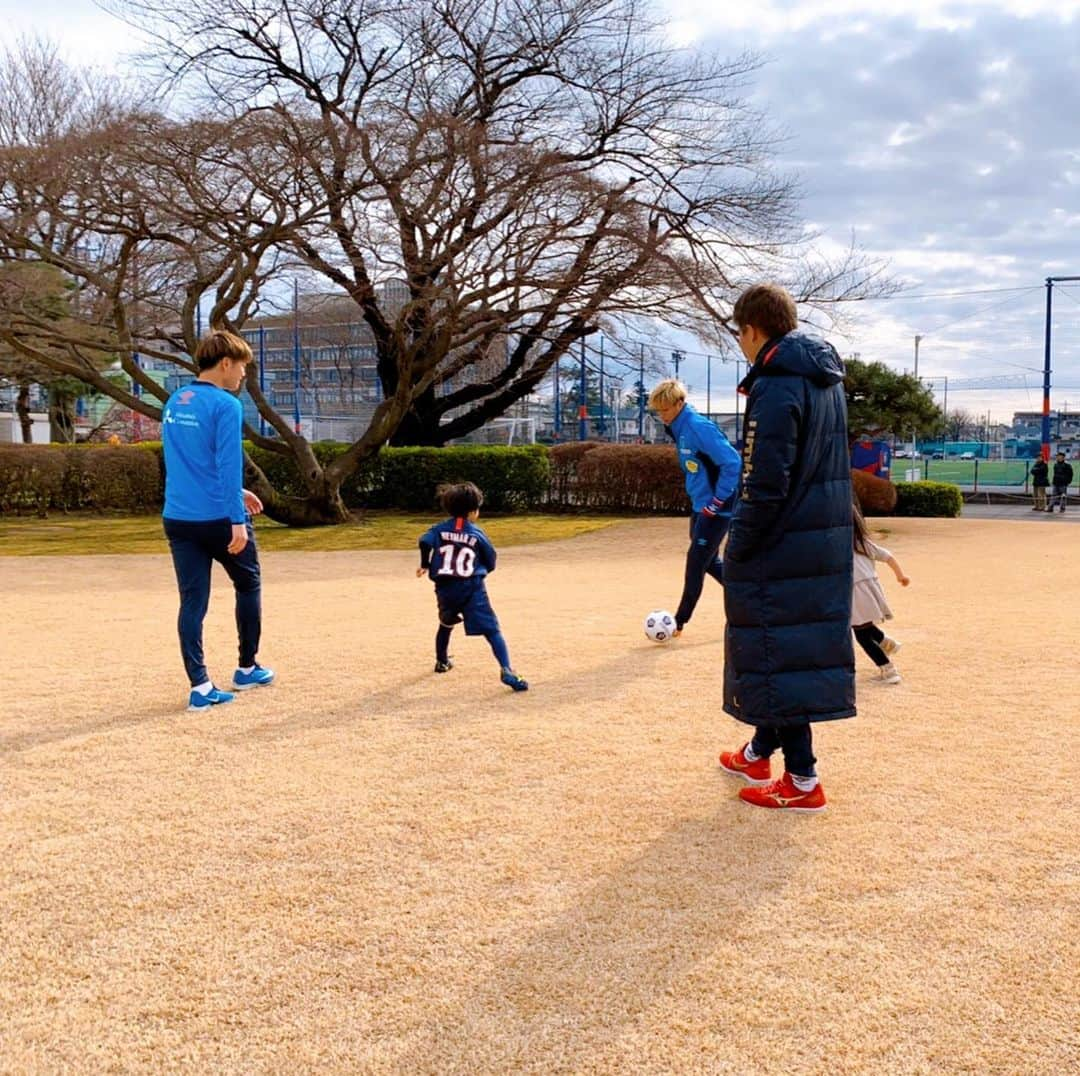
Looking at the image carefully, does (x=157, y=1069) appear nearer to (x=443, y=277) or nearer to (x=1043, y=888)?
(x=1043, y=888)

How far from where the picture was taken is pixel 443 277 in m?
14.4

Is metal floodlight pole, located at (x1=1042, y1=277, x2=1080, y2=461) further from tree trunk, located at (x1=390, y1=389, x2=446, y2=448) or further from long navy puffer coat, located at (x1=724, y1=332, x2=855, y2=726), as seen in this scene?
long navy puffer coat, located at (x1=724, y1=332, x2=855, y2=726)

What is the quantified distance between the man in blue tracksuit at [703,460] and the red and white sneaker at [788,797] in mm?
2483

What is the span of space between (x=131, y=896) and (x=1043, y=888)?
2.48m

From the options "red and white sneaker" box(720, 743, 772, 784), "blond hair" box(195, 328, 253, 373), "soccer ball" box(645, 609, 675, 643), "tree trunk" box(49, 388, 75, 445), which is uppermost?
"tree trunk" box(49, 388, 75, 445)

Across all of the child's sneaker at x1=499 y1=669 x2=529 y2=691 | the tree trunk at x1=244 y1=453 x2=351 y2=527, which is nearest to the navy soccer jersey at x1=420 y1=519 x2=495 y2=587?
the child's sneaker at x1=499 y1=669 x2=529 y2=691

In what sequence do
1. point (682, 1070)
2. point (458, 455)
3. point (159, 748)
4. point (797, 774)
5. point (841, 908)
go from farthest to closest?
point (458, 455)
point (159, 748)
point (797, 774)
point (841, 908)
point (682, 1070)

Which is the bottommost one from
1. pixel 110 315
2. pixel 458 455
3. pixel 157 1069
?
pixel 157 1069

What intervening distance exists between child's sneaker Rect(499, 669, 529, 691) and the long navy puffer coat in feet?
6.36

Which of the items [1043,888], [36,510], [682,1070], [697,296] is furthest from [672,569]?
[36,510]

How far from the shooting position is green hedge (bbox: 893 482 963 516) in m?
18.2

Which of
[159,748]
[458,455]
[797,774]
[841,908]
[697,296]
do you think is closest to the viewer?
[841,908]

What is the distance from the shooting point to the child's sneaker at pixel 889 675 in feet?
16.8

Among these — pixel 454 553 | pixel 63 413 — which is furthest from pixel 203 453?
pixel 63 413
